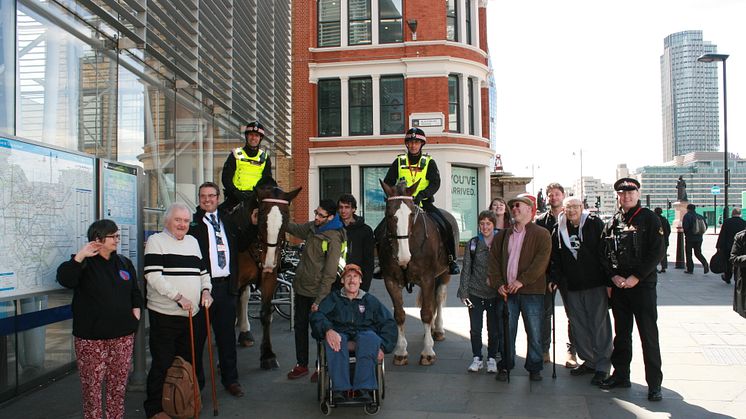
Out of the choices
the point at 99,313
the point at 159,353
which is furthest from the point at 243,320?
the point at 99,313

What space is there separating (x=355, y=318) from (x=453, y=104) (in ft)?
61.8

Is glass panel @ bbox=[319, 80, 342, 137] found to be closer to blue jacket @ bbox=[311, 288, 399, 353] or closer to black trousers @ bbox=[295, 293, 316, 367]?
black trousers @ bbox=[295, 293, 316, 367]

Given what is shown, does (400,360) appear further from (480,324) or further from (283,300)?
(283,300)

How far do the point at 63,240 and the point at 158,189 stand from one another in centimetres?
426

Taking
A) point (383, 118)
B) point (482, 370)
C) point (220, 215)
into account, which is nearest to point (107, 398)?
point (220, 215)

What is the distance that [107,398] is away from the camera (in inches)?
183

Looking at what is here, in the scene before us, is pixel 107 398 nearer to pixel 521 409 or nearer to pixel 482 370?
pixel 521 409

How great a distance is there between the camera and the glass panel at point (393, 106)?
76.4 ft

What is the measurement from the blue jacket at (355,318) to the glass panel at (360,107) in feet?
59.9

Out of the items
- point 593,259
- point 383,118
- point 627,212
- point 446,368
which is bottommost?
point 446,368

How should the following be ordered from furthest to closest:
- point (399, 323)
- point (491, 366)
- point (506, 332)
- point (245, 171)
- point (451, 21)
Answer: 1. point (451, 21)
2. point (245, 171)
3. point (399, 323)
4. point (491, 366)
5. point (506, 332)

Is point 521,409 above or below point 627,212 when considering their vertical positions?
below

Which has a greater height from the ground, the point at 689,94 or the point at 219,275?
the point at 689,94

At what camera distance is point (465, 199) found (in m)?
23.6
